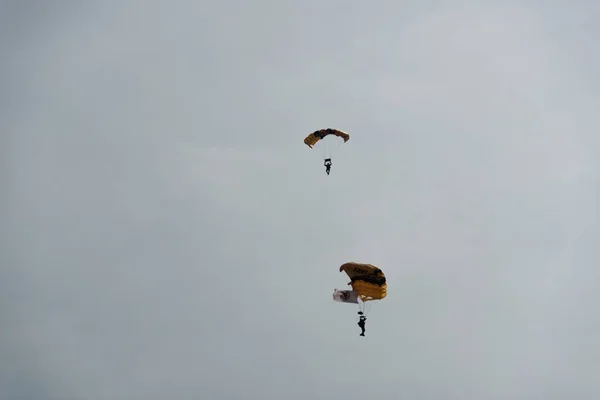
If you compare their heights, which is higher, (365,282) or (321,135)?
(321,135)

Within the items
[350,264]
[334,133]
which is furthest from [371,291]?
[334,133]

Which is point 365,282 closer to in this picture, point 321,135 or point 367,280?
point 367,280

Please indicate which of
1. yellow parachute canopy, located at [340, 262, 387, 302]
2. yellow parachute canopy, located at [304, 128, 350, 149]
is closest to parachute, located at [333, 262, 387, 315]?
yellow parachute canopy, located at [340, 262, 387, 302]

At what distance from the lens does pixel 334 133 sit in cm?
8556

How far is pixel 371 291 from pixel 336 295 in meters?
4.13

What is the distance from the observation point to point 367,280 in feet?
249

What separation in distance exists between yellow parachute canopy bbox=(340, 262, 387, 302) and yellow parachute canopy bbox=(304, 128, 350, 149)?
1654 centimetres

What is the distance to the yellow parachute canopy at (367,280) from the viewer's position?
7544 centimetres

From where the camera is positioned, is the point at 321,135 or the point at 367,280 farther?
the point at 321,135

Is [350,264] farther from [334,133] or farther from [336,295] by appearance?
[334,133]

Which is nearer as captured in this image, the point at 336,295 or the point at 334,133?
the point at 336,295

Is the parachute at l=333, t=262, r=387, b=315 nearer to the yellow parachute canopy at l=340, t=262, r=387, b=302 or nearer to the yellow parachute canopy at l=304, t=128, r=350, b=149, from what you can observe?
the yellow parachute canopy at l=340, t=262, r=387, b=302

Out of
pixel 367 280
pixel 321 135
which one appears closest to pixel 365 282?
pixel 367 280

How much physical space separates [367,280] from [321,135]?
19.3 meters
